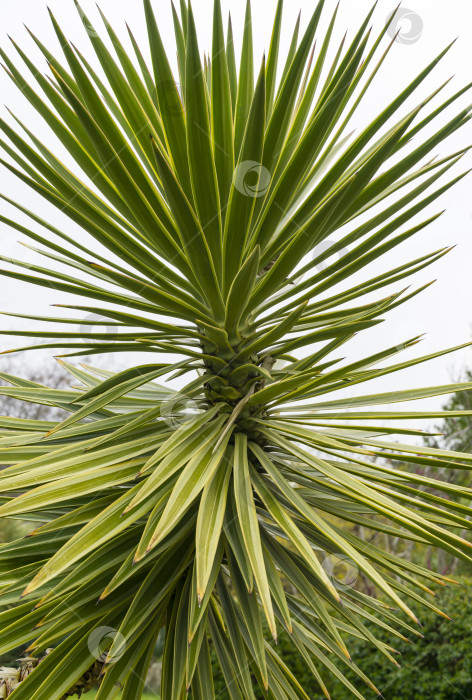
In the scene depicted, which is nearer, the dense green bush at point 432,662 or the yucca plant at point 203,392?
the yucca plant at point 203,392

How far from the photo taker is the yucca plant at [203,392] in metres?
1.16

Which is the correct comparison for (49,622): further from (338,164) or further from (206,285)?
(338,164)

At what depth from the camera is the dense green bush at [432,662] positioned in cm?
418

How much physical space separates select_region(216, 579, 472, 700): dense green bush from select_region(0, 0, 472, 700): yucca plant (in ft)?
10.6

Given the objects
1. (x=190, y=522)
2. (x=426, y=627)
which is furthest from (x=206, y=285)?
(x=426, y=627)

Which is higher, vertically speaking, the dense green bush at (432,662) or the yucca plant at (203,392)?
the yucca plant at (203,392)

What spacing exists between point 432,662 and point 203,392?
4.05 metres

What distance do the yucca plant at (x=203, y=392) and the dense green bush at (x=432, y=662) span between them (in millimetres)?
3220

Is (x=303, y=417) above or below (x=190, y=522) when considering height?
above

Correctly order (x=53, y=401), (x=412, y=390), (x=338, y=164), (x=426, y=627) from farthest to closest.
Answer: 1. (x=426, y=627)
2. (x=53, y=401)
3. (x=412, y=390)
4. (x=338, y=164)

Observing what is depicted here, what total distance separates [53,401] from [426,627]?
4.09 meters

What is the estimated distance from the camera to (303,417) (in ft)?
5.31

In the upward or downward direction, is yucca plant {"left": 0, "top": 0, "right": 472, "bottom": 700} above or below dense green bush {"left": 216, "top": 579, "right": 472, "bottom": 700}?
above

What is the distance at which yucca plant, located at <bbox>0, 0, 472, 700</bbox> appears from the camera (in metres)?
1.16
